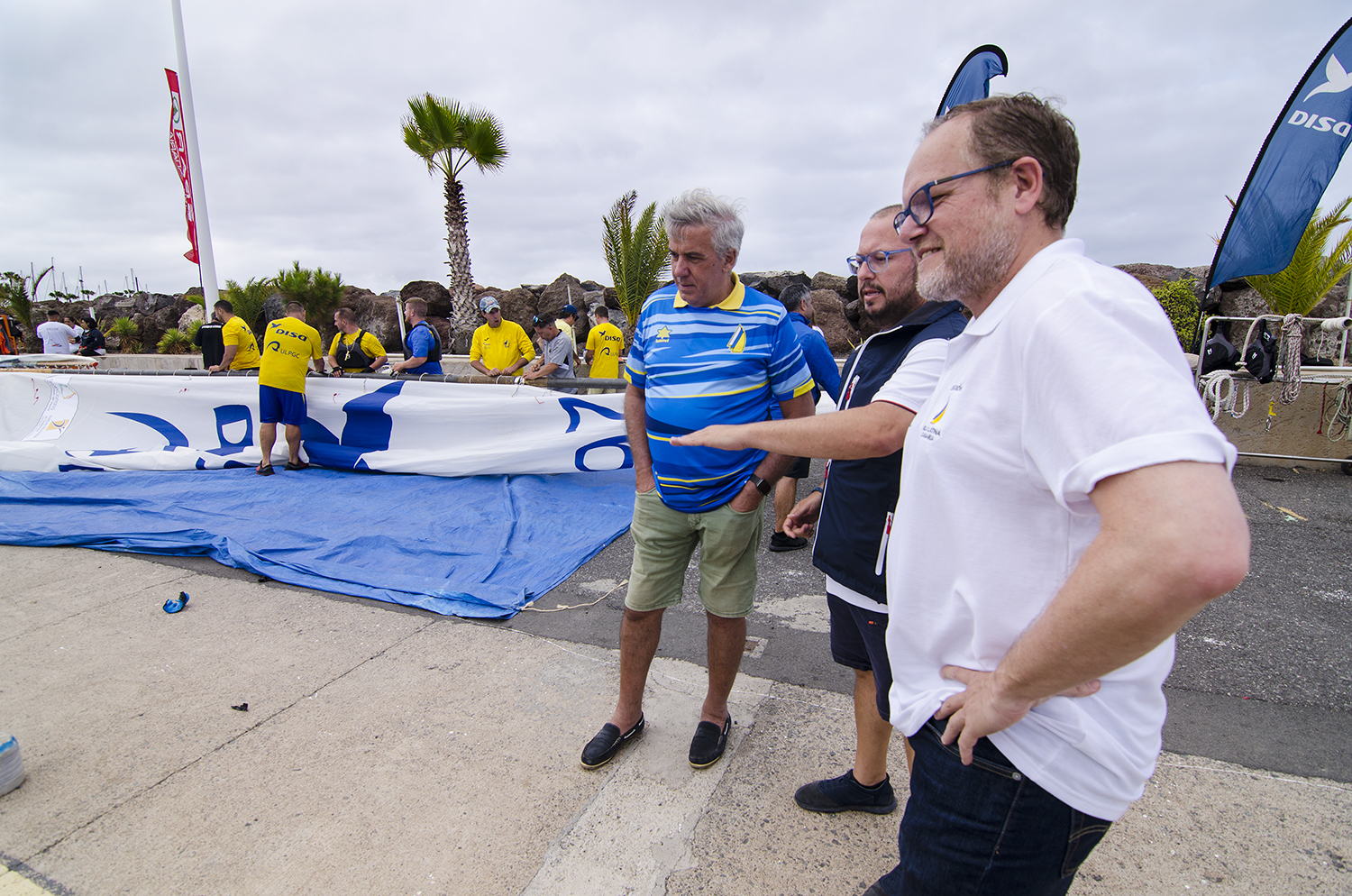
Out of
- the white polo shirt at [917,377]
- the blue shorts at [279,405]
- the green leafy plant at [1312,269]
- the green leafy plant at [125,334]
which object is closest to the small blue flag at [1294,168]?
the green leafy plant at [1312,269]

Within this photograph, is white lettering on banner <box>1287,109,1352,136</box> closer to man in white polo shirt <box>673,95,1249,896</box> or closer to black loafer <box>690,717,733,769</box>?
man in white polo shirt <box>673,95,1249,896</box>

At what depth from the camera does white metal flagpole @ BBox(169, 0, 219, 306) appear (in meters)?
11.5

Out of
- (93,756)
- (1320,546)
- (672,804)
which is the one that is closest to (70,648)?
(93,756)

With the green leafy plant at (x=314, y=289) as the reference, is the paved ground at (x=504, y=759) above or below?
below

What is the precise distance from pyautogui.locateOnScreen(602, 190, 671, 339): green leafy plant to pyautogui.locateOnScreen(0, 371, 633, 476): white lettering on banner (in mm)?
7649

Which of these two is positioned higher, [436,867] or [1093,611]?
[1093,611]

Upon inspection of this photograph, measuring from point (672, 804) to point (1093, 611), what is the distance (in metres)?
1.81

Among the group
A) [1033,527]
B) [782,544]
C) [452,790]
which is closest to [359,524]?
[782,544]

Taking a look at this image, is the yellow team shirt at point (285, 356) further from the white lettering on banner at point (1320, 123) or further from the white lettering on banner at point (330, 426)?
the white lettering on banner at point (1320, 123)

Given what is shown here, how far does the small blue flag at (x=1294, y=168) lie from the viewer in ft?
19.0

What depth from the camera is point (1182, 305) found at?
1211cm

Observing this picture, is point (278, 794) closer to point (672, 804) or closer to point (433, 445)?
point (672, 804)

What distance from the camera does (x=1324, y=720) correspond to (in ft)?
8.25

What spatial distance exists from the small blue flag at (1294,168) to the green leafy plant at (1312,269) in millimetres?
3804
